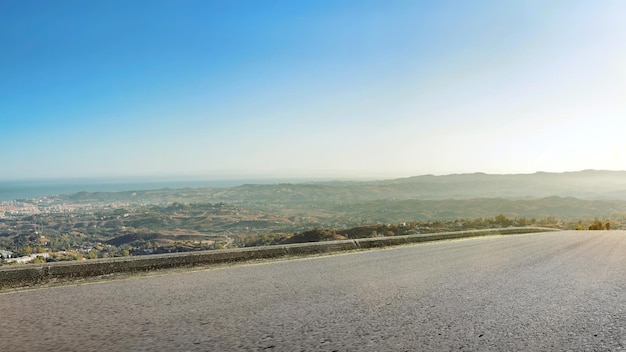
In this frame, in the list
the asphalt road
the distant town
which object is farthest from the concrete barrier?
the distant town

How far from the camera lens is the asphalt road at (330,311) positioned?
9.87 ft

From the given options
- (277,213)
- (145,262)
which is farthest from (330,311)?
(277,213)

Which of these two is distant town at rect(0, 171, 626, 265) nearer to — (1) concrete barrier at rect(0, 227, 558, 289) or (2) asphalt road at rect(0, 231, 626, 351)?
(1) concrete barrier at rect(0, 227, 558, 289)

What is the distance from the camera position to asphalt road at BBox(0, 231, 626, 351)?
3.01 m

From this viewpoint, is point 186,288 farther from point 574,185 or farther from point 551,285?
point 574,185

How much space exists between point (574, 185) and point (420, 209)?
129291 mm

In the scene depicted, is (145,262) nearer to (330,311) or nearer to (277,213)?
(330,311)

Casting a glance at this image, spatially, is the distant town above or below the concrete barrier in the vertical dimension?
below

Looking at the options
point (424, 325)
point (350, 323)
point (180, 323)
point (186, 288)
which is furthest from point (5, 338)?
point (424, 325)

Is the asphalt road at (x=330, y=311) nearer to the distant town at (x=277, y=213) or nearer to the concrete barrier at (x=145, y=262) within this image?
the concrete barrier at (x=145, y=262)

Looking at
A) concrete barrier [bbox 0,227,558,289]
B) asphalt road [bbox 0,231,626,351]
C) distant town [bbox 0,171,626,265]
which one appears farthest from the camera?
distant town [bbox 0,171,626,265]

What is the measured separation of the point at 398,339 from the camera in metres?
3.07

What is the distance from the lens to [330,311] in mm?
3809

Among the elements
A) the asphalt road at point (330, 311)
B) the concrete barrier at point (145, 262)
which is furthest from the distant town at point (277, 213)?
the asphalt road at point (330, 311)
